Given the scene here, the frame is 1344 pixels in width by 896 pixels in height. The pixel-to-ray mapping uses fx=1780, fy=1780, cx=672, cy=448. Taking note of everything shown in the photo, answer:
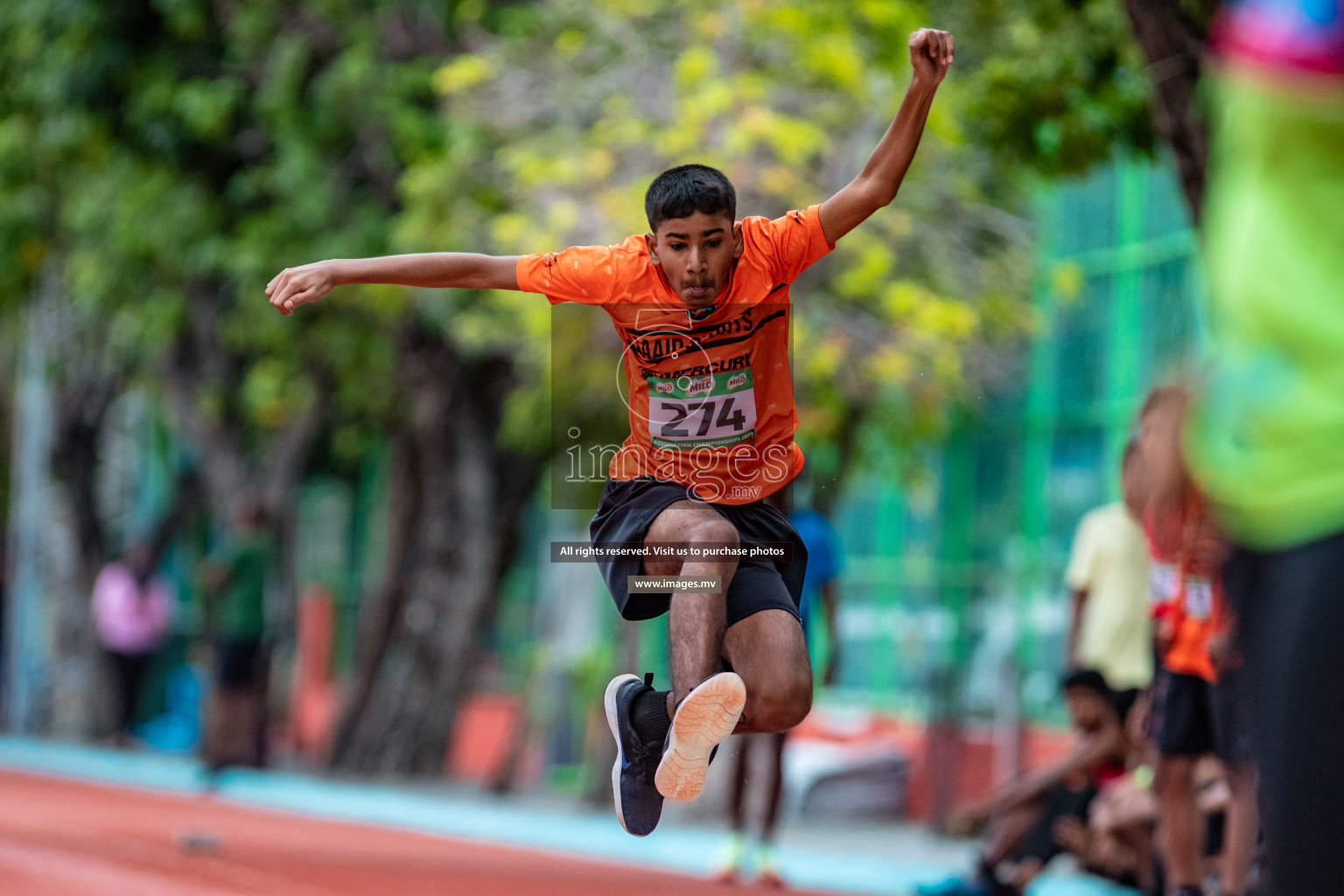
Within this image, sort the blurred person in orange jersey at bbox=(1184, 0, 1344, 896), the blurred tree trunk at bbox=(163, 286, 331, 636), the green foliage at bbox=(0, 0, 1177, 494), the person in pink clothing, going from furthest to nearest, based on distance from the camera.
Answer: the person in pink clothing < the blurred tree trunk at bbox=(163, 286, 331, 636) < the green foliage at bbox=(0, 0, 1177, 494) < the blurred person in orange jersey at bbox=(1184, 0, 1344, 896)

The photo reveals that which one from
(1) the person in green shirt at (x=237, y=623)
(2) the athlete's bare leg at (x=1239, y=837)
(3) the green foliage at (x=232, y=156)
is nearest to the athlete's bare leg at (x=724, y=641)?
(2) the athlete's bare leg at (x=1239, y=837)

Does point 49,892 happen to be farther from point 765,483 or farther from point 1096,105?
point 1096,105

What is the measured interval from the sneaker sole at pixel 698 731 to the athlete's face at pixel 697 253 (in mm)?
956

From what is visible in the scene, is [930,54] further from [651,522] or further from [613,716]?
[613,716]

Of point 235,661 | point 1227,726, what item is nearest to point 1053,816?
point 1227,726

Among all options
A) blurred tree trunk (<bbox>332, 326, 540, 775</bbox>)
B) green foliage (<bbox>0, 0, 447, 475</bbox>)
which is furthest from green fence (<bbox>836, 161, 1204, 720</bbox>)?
green foliage (<bbox>0, 0, 447, 475</bbox>)

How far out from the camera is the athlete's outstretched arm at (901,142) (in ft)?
14.4

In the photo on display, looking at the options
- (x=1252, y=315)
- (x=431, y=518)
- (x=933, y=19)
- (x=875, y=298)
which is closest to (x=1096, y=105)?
(x=933, y=19)

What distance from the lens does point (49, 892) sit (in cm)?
828

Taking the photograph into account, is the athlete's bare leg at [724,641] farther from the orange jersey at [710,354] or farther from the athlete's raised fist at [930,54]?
the athlete's raised fist at [930,54]

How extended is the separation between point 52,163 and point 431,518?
579 centimetres

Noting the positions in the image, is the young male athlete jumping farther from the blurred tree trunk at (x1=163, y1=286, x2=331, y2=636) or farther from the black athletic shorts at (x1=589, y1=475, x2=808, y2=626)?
the blurred tree trunk at (x1=163, y1=286, x2=331, y2=636)

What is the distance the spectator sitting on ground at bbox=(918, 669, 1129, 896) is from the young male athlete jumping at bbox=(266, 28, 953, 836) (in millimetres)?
4061

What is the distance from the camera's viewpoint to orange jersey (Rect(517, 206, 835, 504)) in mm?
4551
